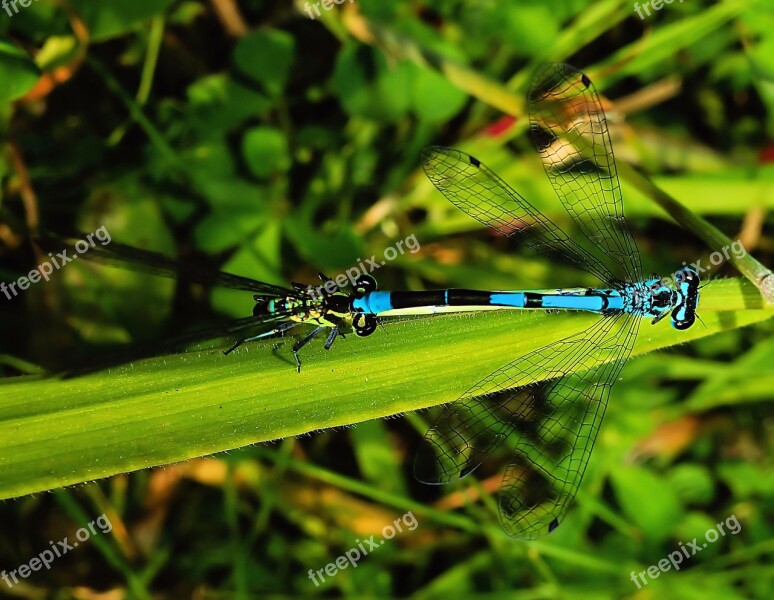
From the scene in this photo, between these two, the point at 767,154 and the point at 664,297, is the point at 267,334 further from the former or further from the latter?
the point at 767,154

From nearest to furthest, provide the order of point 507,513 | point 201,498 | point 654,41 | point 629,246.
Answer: point 507,513 < point 629,246 < point 654,41 < point 201,498

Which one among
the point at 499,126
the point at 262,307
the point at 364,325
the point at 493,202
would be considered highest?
the point at 499,126

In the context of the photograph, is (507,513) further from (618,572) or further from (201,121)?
(201,121)

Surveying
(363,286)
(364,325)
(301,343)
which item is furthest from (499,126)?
(301,343)

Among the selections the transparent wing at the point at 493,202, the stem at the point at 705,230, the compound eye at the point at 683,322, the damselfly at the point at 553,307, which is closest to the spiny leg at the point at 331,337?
the damselfly at the point at 553,307

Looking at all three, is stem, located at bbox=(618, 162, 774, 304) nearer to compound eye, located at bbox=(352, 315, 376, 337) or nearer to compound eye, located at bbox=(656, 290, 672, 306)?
compound eye, located at bbox=(656, 290, 672, 306)

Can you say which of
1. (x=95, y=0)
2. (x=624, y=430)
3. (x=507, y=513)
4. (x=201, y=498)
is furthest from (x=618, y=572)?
(x=95, y=0)
